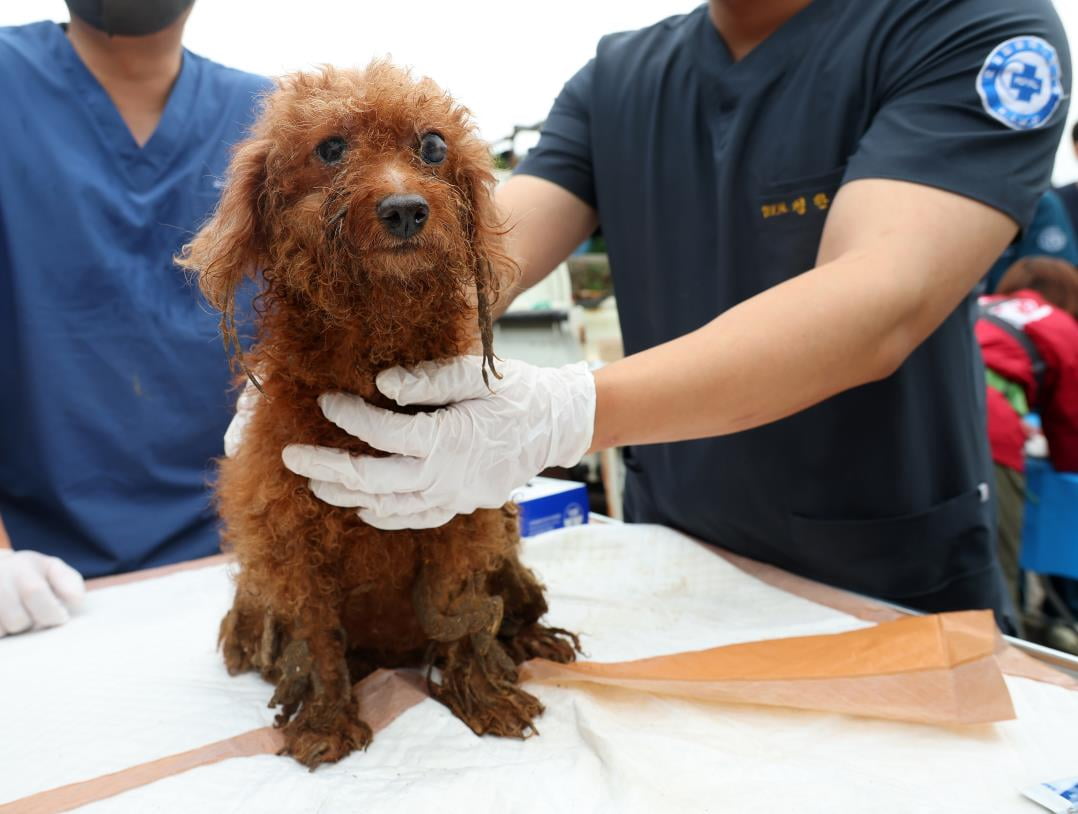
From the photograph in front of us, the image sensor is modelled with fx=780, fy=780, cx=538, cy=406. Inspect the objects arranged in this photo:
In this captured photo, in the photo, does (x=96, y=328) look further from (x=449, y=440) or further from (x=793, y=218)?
(x=793, y=218)

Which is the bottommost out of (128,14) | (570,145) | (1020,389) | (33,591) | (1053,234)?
(1020,389)

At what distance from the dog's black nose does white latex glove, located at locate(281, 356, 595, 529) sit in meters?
0.21

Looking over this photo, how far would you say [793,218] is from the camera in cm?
144

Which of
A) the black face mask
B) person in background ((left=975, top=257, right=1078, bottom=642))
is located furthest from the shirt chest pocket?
person in background ((left=975, top=257, right=1078, bottom=642))

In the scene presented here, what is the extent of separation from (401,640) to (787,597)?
0.70 m

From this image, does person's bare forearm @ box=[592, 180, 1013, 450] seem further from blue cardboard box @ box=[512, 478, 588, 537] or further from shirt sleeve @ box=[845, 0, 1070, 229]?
blue cardboard box @ box=[512, 478, 588, 537]

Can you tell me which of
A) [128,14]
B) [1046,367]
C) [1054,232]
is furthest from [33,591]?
[1054,232]

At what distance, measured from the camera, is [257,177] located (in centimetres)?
95

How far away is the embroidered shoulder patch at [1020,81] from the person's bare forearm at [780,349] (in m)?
0.17

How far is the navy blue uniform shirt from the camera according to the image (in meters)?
1.21

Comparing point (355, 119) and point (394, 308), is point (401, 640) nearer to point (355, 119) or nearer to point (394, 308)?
point (394, 308)

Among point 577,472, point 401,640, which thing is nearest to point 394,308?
point 401,640

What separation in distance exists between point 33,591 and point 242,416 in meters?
0.58

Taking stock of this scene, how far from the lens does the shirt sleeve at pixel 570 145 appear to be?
1762 mm
